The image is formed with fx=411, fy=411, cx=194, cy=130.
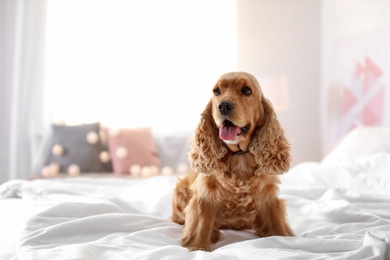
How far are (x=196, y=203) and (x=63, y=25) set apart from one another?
10.8 feet

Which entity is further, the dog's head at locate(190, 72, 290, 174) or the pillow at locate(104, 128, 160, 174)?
the pillow at locate(104, 128, 160, 174)

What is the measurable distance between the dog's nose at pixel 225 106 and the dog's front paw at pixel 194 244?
43 centimetres

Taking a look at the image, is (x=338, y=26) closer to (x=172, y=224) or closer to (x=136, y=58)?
(x=136, y=58)

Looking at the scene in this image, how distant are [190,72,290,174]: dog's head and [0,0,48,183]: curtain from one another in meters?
3.02

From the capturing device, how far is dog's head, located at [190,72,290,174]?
4.31ft

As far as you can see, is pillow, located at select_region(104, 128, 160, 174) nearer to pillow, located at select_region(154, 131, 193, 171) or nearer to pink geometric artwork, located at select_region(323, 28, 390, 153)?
pillow, located at select_region(154, 131, 193, 171)

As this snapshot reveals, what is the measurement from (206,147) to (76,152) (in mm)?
2587

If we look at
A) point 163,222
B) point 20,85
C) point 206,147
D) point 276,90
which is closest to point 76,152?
point 20,85

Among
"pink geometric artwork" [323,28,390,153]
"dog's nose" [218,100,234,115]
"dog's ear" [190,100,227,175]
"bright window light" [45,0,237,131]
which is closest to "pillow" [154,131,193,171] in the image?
"bright window light" [45,0,237,131]

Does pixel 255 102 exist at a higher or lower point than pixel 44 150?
higher

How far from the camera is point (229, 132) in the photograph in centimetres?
132

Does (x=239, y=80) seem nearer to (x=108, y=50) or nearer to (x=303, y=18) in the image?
(x=108, y=50)

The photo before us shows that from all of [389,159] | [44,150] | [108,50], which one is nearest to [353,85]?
[389,159]

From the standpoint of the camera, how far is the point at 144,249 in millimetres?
1229
